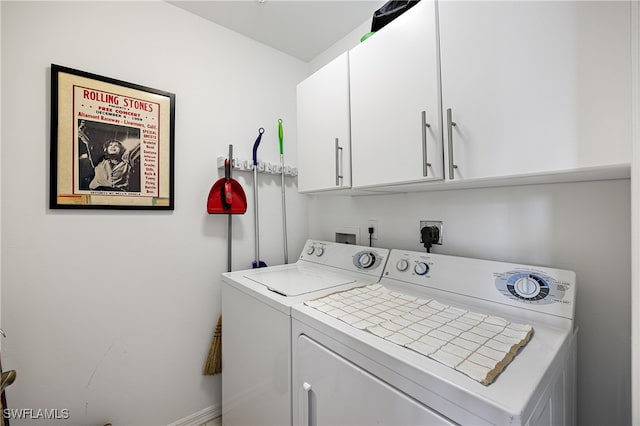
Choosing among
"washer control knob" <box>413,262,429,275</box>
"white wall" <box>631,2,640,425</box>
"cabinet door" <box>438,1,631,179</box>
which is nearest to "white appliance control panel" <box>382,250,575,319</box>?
"washer control knob" <box>413,262,429,275</box>

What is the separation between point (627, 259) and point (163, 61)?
2302 mm

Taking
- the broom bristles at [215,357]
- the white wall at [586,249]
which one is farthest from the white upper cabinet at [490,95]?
the broom bristles at [215,357]

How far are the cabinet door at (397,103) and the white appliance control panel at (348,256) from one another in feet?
1.33

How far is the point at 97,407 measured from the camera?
1.36 m

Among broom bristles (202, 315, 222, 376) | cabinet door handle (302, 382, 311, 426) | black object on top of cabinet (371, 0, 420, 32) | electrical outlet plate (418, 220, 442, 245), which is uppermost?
black object on top of cabinet (371, 0, 420, 32)

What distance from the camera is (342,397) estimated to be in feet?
2.53

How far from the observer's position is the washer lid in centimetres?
121

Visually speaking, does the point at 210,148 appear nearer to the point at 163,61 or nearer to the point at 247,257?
the point at 163,61

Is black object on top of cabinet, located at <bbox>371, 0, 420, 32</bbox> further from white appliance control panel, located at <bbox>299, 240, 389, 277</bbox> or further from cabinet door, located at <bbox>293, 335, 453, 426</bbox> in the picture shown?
cabinet door, located at <bbox>293, 335, 453, 426</bbox>

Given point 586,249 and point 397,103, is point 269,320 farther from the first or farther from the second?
point 586,249

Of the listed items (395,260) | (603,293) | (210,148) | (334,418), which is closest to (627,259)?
(603,293)

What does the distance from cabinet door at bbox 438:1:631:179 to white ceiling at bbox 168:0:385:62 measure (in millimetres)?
958

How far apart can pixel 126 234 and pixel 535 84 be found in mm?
1861

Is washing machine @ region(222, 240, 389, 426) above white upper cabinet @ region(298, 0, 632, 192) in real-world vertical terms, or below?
below
